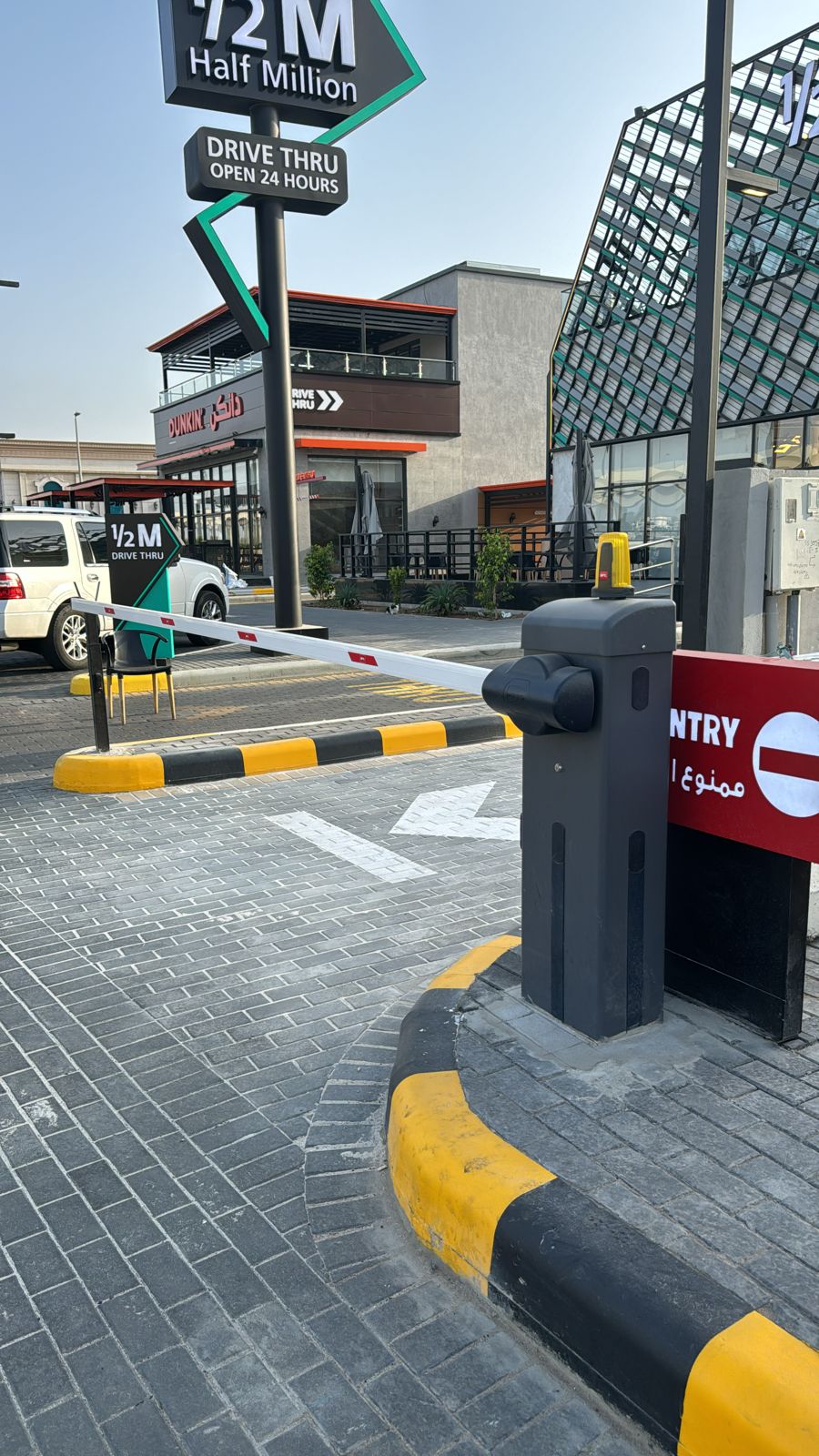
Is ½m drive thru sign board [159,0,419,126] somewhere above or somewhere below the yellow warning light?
above

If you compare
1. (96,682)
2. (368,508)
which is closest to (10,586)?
(96,682)

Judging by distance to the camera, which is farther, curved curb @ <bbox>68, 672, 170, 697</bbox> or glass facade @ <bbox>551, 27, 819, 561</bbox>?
glass facade @ <bbox>551, 27, 819, 561</bbox>

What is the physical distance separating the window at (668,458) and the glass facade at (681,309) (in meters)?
0.05

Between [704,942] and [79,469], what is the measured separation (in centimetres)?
8150

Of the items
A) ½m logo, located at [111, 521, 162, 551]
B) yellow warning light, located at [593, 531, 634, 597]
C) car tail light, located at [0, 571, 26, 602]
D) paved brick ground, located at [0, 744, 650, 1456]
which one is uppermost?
½m logo, located at [111, 521, 162, 551]

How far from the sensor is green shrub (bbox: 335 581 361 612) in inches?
1081

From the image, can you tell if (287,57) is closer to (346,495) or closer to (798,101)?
(798,101)

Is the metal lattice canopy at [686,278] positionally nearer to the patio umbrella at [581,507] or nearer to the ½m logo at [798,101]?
the ½m logo at [798,101]

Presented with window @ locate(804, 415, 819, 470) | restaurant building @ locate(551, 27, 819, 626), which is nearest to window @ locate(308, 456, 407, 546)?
restaurant building @ locate(551, 27, 819, 626)

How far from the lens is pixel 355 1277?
243 cm

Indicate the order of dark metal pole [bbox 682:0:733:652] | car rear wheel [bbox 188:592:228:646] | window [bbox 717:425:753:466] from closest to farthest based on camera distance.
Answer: dark metal pole [bbox 682:0:733:652] < car rear wheel [bbox 188:592:228:646] < window [bbox 717:425:753:466]

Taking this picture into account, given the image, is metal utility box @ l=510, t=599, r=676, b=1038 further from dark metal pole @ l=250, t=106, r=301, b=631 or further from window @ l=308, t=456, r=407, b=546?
window @ l=308, t=456, r=407, b=546

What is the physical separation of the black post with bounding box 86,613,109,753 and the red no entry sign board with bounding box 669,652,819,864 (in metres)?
5.21

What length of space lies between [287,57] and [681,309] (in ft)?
57.6
